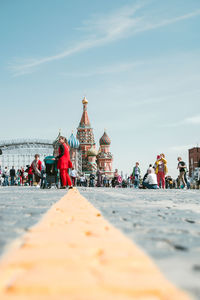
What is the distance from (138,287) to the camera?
4.31 feet

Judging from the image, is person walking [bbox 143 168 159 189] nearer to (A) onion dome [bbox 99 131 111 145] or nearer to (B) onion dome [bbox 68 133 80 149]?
(B) onion dome [bbox 68 133 80 149]

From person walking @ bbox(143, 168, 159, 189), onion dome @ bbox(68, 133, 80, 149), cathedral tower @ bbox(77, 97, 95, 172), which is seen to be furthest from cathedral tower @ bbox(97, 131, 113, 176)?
person walking @ bbox(143, 168, 159, 189)

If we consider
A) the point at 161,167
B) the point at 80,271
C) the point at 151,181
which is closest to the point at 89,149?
the point at 161,167

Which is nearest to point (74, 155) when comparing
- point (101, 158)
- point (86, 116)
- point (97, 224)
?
point (101, 158)

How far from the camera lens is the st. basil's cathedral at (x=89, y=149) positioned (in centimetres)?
9675

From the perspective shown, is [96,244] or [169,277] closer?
[169,277]

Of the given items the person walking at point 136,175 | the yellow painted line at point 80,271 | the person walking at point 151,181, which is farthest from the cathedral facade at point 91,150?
the yellow painted line at point 80,271

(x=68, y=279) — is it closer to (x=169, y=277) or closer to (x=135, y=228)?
(x=169, y=277)

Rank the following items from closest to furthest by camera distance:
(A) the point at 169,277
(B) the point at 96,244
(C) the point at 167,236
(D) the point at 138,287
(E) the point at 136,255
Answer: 1. (D) the point at 138,287
2. (A) the point at 169,277
3. (E) the point at 136,255
4. (B) the point at 96,244
5. (C) the point at 167,236

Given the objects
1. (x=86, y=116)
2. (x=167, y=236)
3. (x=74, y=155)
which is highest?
(x=86, y=116)

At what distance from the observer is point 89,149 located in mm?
99312

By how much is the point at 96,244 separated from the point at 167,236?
2.10ft

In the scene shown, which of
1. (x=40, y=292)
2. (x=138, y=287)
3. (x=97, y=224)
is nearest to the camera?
(x=40, y=292)

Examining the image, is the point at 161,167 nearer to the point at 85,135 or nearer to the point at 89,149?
the point at 89,149
